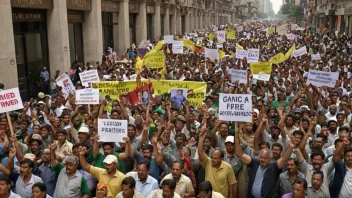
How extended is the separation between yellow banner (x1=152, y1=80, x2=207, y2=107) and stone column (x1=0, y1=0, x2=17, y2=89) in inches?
215

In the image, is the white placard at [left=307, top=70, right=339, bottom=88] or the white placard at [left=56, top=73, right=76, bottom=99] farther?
the white placard at [left=56, top=73, right=76, bottom=99]

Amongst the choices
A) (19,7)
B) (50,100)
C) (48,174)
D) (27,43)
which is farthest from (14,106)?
(27,43)

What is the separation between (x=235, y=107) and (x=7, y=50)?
31.2ft

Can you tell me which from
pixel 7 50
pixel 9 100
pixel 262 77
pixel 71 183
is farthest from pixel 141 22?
pixel 71 183

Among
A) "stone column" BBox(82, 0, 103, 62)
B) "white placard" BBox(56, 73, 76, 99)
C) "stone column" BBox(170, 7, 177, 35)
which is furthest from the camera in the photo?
"stone column" BBox(170, 7, 177, 35)

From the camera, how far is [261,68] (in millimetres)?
13023

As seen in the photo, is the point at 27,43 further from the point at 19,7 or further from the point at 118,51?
the point at 118,51

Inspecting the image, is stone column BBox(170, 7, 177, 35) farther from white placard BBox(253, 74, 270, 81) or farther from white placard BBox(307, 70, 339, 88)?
white placard BBox(307, 70, 339, 88)

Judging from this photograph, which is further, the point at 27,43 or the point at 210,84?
the point at 27,43

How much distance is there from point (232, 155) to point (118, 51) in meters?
22.2

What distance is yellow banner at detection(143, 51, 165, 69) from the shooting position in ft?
47.3

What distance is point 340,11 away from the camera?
43375 mm

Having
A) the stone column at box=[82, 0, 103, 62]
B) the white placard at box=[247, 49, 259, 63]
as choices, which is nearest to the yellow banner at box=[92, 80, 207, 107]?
the white placard at box=[247, 49, 259, 63]

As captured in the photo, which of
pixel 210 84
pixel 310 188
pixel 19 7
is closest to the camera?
pixel 310 188
